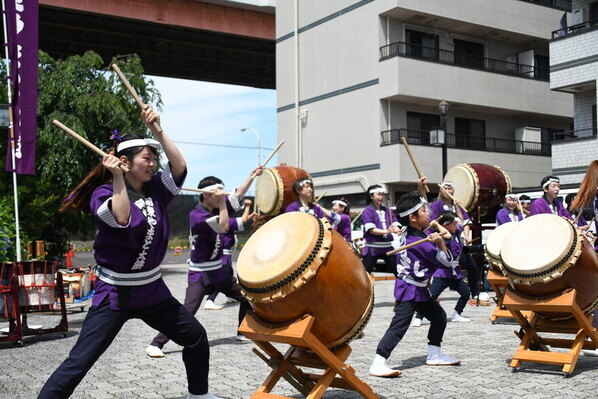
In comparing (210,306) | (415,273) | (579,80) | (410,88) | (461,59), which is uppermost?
(461,59)

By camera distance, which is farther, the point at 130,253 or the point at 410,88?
the point at 410,88

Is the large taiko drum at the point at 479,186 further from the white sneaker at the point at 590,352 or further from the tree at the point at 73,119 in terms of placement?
the tree at the point at 73,119

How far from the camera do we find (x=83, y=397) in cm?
454

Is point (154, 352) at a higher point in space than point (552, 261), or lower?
lower

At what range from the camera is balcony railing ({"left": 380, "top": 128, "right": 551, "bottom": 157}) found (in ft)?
69.4

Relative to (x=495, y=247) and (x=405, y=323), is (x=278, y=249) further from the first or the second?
(x=495, y=247)

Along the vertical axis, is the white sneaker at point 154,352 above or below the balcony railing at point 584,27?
below

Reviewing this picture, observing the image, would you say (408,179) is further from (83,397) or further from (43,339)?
(83,397)

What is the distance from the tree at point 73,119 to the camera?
1427cm

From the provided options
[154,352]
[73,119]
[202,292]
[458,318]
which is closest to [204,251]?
[202,292]

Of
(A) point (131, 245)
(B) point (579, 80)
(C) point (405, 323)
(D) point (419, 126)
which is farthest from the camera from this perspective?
(D) point (419, 126)

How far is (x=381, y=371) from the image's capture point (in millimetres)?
4949

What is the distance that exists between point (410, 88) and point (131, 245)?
17833 mm

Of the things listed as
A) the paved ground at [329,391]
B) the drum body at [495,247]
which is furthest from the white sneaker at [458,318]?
the drum body at [495,247]
